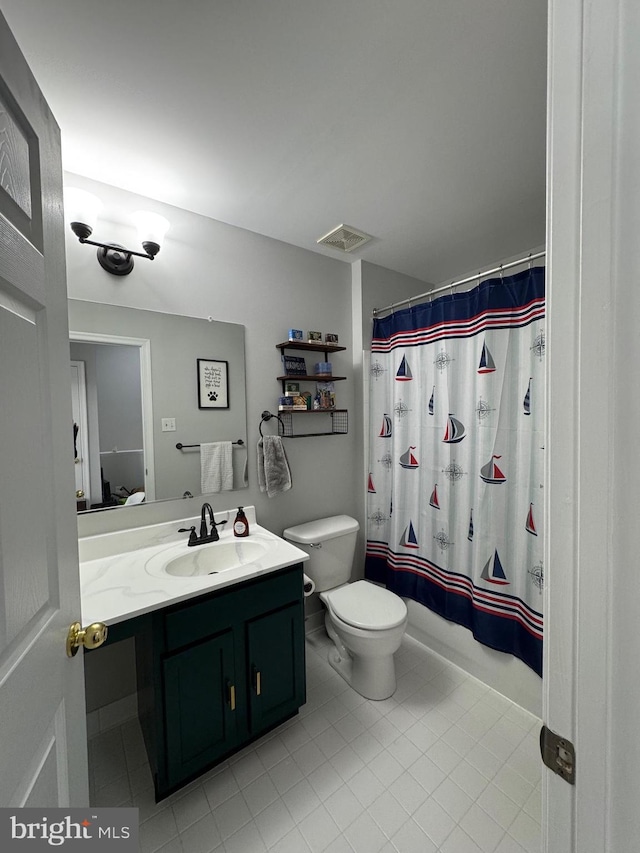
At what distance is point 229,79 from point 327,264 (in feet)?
4.00

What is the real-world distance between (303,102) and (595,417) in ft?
4.43

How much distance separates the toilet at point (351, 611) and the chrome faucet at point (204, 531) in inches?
17.8

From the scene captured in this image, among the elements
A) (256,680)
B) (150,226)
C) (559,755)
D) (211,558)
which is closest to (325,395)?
(211,558)

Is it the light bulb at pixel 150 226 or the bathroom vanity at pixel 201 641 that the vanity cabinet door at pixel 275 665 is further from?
the light bulb at pixel 150 226

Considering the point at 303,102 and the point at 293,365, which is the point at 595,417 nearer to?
the point at 303,102

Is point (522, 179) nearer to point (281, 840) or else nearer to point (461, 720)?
point (461, 720)

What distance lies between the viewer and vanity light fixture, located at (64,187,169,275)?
1.40m

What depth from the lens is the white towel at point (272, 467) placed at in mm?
1945

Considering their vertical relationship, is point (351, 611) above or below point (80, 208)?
below

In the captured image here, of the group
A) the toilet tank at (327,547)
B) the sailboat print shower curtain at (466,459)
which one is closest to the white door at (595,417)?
the sailboat print shower curtain at (466,459)

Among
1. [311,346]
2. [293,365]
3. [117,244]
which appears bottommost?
[293,365]

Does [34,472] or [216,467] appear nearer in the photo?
[34,472]

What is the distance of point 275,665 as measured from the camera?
1.48 meters

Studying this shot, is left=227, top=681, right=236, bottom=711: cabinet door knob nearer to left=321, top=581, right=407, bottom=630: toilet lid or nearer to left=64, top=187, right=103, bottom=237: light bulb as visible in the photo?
left=321, top=581, right=407, bottom=630: toilet lid
